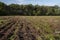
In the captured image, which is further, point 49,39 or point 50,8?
point 50,8

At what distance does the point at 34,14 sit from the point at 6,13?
12174 mm

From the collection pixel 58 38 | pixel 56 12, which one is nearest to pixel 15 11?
pixel 56 12

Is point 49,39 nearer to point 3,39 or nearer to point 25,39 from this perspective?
point 25,39

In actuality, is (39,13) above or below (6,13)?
below

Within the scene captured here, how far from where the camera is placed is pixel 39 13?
109ft

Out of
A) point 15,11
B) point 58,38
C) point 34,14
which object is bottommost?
point 34,14

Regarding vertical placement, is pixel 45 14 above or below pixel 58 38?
below

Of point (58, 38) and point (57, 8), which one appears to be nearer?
point (58, 38)

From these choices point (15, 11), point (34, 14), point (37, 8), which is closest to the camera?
point (15, 11)

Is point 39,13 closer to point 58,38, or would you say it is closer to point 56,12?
point 56,12

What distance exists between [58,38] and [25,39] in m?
1.65

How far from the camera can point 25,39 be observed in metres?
8.05

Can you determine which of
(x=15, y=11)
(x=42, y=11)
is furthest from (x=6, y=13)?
(x=42, y=11)

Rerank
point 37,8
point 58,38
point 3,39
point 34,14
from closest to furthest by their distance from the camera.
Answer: point 3,39, point 58,38, point 34,14, point 37,8
